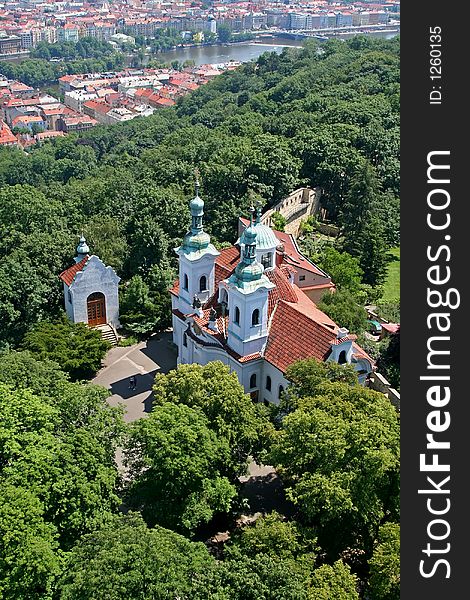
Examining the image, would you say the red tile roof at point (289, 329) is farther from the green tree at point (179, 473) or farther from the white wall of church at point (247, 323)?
the green tree at point (179, 473)

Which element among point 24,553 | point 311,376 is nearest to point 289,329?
point 311,376

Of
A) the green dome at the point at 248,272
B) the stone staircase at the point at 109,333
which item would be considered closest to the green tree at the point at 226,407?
the green dome at the point at 248,272

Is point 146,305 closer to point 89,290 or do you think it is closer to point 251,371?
point 89,290

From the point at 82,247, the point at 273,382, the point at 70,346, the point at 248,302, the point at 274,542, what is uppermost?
the point at 82,247

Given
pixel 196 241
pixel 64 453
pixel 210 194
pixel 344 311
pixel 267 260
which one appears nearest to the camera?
pixel 64 453

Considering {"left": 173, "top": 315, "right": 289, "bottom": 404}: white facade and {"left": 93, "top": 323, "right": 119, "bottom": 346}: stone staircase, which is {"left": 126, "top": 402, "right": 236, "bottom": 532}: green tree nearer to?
{"left": 173, "top": 315, "right": 289, "bottom": 404}: white facade

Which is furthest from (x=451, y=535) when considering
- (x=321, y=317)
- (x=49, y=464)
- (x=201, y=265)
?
(x=201, y=265)
